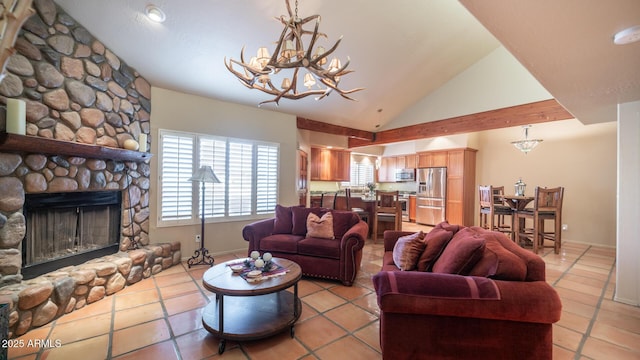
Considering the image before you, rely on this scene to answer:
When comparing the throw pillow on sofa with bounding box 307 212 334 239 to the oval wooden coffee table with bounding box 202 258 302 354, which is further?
the throw pillow on sofa with bounding box 307 212 334 239

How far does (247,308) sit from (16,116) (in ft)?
8.48

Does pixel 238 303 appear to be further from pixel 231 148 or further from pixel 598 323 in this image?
pixel 598 323

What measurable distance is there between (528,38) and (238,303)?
3272 millimetres

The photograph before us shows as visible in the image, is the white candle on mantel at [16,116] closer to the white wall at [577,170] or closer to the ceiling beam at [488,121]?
the ceiling beam at [488,121]

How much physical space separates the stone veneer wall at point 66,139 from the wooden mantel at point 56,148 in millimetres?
73

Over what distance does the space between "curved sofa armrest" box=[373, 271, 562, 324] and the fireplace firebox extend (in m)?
3.28

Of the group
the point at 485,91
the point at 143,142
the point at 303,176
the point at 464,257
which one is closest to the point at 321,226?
the point at 464,257

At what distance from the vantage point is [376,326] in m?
2.31

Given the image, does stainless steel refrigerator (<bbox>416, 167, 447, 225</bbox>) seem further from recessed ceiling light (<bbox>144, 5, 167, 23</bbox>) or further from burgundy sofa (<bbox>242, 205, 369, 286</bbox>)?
recessed ceiling light (<bbox>144, 5, 167, 23</bbox>)

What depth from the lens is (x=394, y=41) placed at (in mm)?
3795

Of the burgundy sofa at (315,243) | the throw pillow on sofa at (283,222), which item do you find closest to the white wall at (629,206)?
the burgundy sofa at (315,243)

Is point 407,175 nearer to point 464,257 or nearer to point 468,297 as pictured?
point 464,257

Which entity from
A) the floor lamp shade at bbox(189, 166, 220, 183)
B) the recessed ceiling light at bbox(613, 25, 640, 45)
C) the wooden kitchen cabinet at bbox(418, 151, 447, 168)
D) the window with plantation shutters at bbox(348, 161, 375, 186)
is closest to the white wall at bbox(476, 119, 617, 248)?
the wooden kitchen cabinet at bbox(418, 151, 447, 168)

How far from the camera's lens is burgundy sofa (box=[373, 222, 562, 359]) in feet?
4.89
